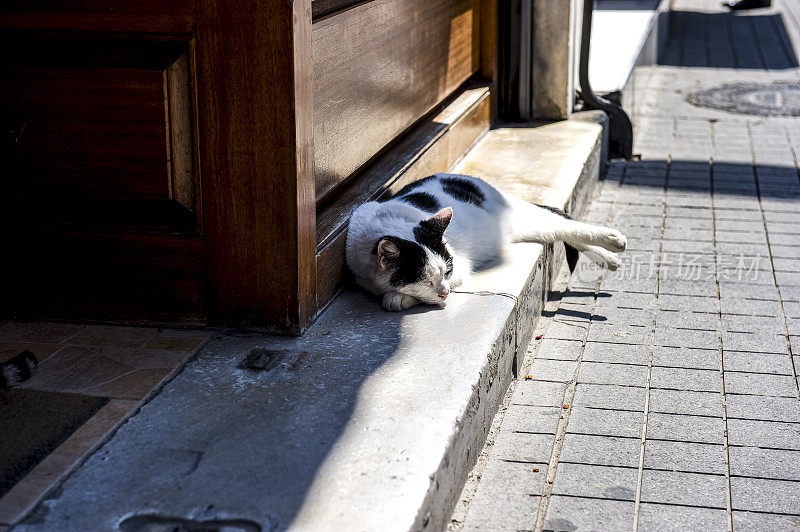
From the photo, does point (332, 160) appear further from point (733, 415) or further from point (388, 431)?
point (733, 415)

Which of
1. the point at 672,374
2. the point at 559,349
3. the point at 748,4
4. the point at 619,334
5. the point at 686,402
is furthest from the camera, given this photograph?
the point at 748,4

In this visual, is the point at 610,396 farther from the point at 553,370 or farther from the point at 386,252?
the point at 386,252

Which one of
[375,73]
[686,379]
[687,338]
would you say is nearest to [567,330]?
[687,338]

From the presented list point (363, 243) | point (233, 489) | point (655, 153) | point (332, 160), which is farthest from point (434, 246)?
point (655, 153)

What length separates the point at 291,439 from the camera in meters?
2.75

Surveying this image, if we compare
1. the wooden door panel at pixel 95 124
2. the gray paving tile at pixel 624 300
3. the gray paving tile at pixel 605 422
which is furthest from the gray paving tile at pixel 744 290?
the wooden door panel at pixel 95 124

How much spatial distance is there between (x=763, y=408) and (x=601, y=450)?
816 mm

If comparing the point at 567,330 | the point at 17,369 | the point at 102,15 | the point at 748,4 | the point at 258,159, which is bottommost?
the point at 567,330

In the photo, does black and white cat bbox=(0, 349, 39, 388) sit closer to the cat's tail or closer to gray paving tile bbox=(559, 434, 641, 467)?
gray paving tile bbox=(559, 434, 641, 467)

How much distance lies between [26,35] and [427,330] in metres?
1.84

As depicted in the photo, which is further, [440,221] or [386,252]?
[440,221]

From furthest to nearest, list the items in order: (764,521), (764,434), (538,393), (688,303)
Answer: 1. (688,303)
2. (538,393)
3. (764,434)
4. (764,521)

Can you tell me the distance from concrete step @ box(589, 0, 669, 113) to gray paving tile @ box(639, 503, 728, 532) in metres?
5.02

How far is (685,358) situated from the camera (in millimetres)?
4152
